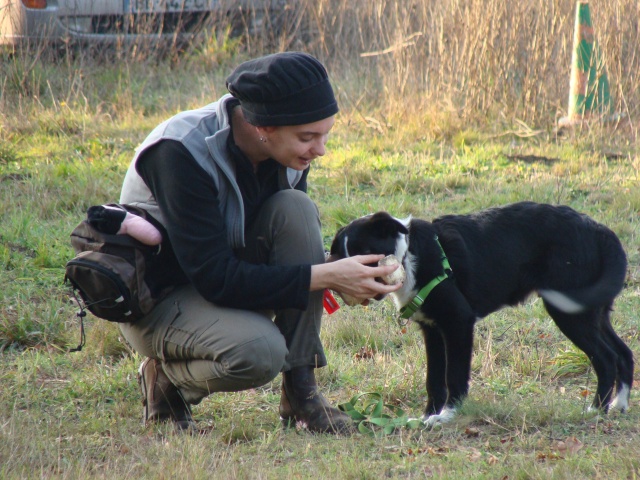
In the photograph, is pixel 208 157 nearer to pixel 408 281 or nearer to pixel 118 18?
pixel 408 281

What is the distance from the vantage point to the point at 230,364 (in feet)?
9.34

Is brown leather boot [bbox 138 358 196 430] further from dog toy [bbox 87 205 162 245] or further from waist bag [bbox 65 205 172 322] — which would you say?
dog toy [bbox 87 205 162 245]

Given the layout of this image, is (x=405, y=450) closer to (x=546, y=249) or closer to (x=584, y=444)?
(x=584, y=444)

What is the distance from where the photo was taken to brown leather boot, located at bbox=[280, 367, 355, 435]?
9.98 feet

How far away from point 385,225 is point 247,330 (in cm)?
83

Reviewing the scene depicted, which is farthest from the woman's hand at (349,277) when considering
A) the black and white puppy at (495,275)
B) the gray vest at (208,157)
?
the black and white puppy at (495,275)

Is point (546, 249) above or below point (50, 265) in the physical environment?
above

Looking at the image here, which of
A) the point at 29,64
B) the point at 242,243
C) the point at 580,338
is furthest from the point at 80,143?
the point at 580,338

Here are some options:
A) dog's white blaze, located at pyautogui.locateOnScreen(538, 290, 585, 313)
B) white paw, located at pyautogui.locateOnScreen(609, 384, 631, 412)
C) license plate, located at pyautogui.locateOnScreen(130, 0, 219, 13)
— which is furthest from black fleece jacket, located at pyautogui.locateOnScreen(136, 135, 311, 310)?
license plate, located at pyautogui.locateOnScreen(130, 0, 219, 13)

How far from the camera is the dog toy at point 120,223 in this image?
279 cm

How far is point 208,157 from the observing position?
284 centimetres

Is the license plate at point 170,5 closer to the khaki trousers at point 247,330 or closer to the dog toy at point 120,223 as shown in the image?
the khaki trousers at point 247,330

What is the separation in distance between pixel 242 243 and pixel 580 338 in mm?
1513

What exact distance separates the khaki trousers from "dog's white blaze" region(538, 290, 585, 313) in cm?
104
